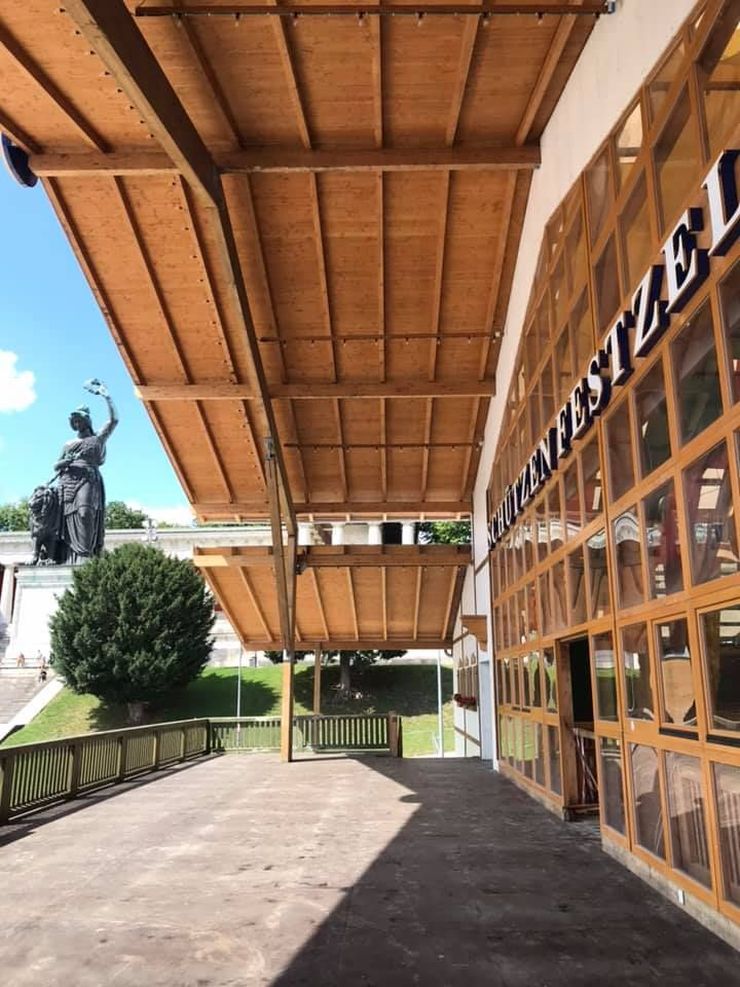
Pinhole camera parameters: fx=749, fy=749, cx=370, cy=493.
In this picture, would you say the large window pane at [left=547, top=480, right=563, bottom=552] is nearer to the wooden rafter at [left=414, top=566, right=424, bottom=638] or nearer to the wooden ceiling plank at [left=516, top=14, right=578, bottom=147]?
the wooden ceiling plank at [left=516, top=14, right=578, bottom=147]

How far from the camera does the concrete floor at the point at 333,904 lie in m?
3.99

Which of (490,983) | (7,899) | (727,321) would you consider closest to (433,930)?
(490,983)

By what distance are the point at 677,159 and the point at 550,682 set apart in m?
5.93

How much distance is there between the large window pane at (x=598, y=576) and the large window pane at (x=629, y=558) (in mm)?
398

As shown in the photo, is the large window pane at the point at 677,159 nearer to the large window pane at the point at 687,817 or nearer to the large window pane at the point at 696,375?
the large window pane at the point at 696,375

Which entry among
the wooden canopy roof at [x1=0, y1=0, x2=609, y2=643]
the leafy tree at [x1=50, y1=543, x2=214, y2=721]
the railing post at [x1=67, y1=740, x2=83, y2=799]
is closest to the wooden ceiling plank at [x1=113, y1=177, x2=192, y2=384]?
the wooden canopy roof at [x1=0, y1=0, x2=609, y2=643]

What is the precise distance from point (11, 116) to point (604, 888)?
32.5ft

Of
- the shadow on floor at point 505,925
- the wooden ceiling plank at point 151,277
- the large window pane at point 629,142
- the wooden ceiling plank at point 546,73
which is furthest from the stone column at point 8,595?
the large window pane at point 629,142

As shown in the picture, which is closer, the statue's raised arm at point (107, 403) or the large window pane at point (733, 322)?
the large window pane at point (733, 322)

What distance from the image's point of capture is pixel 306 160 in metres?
9.32

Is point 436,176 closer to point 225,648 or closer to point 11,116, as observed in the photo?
point 11,116

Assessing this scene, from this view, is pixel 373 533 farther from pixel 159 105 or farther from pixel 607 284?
pixel 607 284

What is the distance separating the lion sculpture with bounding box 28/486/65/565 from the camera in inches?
1516

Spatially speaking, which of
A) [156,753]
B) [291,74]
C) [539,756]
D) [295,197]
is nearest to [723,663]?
[539,756]
